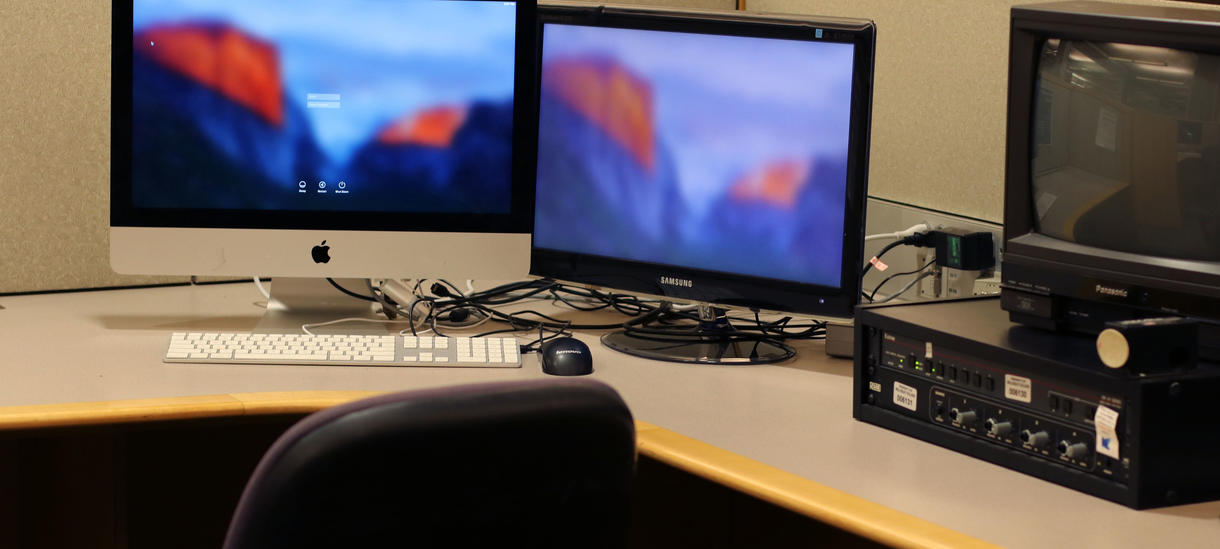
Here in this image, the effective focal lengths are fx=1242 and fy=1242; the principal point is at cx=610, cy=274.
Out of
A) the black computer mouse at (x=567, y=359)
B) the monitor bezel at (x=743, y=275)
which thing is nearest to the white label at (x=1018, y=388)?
the monitor bezel at (x=743, y=275)

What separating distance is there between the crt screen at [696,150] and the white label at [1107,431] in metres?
0.50

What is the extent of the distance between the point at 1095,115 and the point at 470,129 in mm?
868

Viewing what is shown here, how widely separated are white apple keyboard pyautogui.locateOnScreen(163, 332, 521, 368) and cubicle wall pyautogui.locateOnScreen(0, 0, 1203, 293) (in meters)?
0.43

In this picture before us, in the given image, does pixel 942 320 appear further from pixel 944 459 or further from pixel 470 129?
pixel 470 129

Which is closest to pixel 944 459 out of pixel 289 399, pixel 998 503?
pixel 998 503

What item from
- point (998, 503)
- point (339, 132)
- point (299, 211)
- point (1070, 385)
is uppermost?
point (339, 132)

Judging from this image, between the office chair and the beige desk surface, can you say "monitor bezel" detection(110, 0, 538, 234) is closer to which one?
the beige desk surface

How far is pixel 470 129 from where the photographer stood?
1748 mm

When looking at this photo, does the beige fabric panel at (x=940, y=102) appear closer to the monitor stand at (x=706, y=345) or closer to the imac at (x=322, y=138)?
the monitor stand at (x=706, y=345)

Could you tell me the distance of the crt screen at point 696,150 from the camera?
1.56 m

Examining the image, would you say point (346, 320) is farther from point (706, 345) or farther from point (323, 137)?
point (706, 345)

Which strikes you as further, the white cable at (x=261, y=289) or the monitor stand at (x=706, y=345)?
the white cable at (x=261, y=289)

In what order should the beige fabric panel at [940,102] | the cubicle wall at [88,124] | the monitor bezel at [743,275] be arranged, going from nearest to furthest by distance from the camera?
the monitor bezel at [743,275] < the cubicle wall at [88,124] < the beige fabric panel at [940,102]

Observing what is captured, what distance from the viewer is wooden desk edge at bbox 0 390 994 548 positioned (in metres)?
1.03
